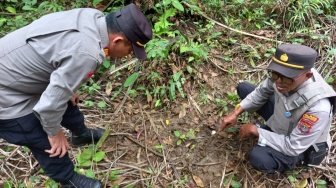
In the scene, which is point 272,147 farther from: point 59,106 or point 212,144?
point 59,106

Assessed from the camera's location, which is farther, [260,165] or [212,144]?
[212,144]

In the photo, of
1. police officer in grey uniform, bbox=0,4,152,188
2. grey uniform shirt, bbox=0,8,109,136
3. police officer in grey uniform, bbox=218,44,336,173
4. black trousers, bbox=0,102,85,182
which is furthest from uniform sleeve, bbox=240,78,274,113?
black trousers, bbox=0,102,85,182

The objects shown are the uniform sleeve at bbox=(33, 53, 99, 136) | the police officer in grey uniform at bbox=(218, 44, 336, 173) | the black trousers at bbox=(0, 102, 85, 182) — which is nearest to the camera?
the uniform sleeve at bbox=(33, 53, 99, 136)

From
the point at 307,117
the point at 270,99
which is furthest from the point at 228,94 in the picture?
the point at 307,117

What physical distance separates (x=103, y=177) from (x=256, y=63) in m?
2.45

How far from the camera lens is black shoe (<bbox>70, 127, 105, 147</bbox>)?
2924mm

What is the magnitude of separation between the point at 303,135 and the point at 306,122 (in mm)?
124

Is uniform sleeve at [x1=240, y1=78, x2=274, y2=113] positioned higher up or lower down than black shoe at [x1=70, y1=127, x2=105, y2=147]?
higher up

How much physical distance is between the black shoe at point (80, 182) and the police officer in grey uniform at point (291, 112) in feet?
4.36

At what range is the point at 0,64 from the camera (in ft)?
6.34

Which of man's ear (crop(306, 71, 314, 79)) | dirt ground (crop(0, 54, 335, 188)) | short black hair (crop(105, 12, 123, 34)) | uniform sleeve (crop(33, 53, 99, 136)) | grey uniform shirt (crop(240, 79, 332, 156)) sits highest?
short black hair (crop(105, 12, 123, 34))

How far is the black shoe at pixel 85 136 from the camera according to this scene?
292 cm

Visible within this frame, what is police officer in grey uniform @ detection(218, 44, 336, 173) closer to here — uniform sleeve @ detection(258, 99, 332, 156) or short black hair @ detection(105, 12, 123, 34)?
uniform sleeve @ detection(258, 99, 332, 156)

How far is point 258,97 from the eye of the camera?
292cm
